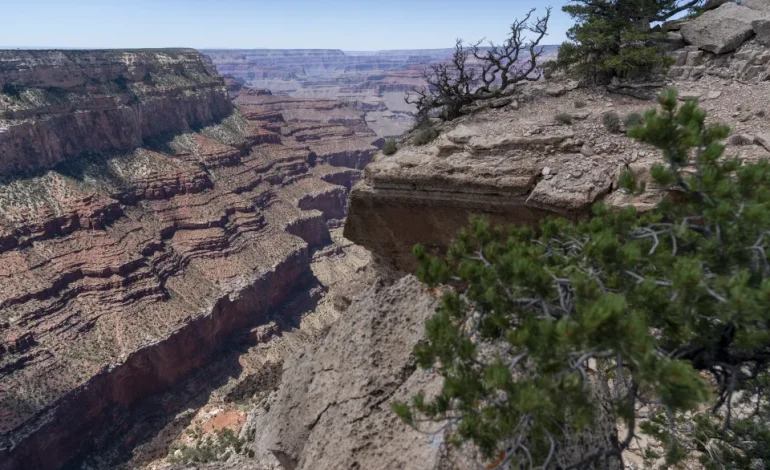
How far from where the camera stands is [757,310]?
13.4 ft

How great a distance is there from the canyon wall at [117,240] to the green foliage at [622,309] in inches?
1378

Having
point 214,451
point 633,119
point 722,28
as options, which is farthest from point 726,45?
point 214,451

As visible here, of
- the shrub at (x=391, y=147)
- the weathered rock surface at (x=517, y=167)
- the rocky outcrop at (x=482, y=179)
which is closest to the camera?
the weathered rock surface at (x=517, y=167)

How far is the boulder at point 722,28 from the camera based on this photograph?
41.9 feet

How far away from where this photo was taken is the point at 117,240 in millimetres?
43188

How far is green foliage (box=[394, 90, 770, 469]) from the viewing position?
428 centimetres

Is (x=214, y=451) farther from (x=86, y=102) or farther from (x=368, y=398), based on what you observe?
(x=86, y=102)

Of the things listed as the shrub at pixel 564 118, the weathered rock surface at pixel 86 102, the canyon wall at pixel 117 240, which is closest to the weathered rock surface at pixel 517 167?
the shrub at pixel 564 118

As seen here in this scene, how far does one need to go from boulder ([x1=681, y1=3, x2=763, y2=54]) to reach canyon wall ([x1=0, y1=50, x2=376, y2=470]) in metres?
38.8

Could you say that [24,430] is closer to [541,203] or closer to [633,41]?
[541,203]

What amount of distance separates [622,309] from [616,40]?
40.0ft

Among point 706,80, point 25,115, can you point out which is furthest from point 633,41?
point 25,115

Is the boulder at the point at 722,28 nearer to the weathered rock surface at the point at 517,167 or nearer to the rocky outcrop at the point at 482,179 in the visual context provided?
the weathered rock surface at the point at 517,167

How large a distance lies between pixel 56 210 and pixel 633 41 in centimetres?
4789
